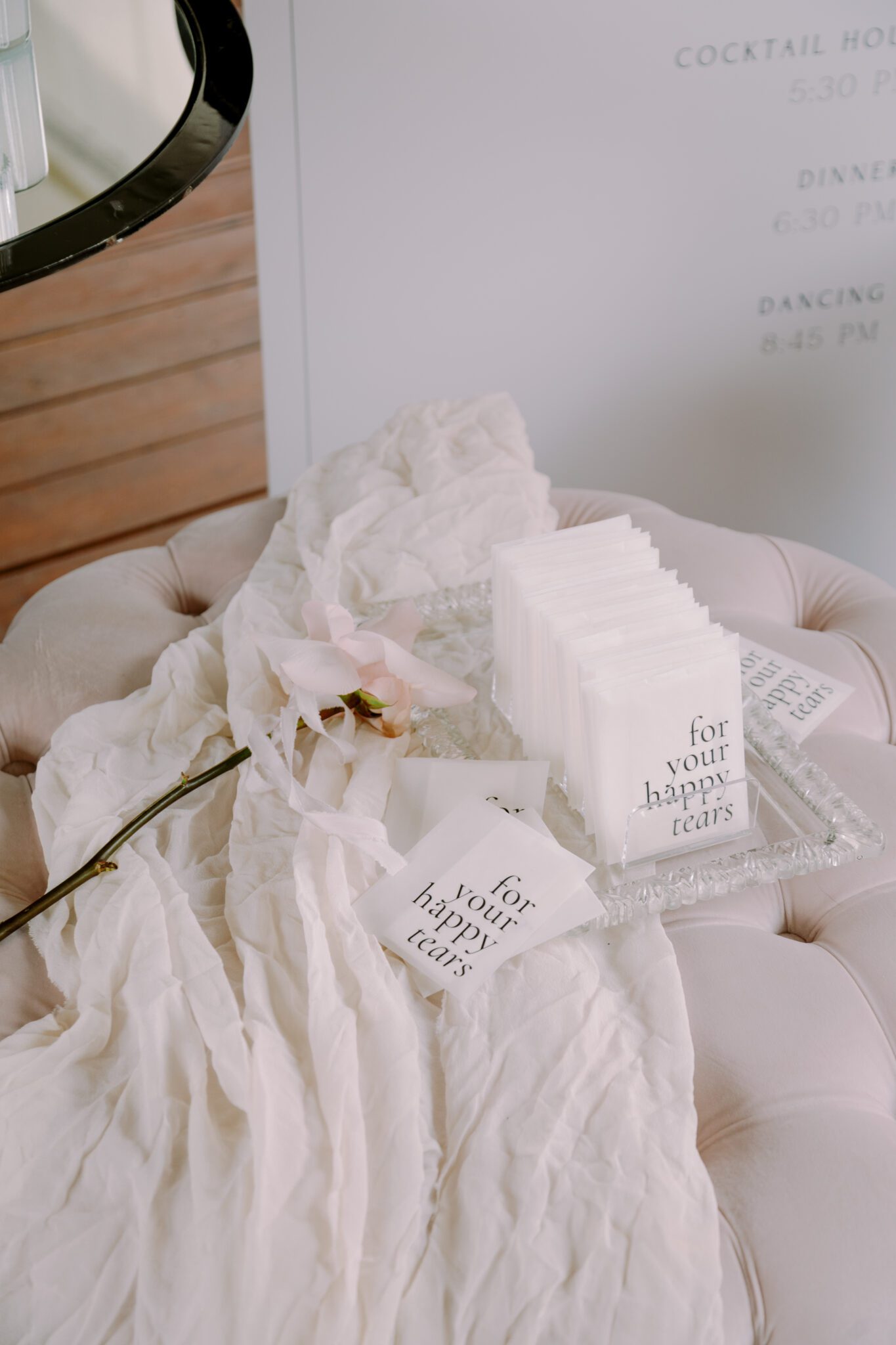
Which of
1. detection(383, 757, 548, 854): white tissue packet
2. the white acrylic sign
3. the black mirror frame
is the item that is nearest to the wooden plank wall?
the white acrylic sign

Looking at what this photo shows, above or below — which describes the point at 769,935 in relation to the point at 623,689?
below

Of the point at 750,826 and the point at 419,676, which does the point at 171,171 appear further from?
the point at 750,826

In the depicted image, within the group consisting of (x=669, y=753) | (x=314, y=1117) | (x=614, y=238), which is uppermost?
(x=614, y=238)

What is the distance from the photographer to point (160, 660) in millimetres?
848

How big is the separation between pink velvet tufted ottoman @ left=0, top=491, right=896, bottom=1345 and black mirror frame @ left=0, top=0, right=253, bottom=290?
1.35 ft

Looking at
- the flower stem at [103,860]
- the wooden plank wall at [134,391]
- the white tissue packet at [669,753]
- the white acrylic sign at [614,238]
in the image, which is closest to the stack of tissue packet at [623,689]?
the white tissue packet at [669,753]

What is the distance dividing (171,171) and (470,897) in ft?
1.33

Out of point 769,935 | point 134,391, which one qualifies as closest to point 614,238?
point 134,391

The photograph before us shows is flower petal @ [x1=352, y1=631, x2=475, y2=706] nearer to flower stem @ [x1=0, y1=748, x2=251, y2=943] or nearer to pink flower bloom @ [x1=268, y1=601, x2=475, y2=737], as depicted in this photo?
pink flower bloom @ [x1=268, y1=601, x2=475, y2=737]

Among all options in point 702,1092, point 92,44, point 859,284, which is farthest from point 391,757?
point 859,284

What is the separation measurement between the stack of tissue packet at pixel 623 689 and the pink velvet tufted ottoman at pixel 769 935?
7 centimetres

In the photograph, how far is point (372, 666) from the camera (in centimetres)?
74

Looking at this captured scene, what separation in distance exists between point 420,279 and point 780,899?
1.00 m

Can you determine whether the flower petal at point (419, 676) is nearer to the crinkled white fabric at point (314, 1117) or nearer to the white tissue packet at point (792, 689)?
the crinkled white fabric at point (314, 1117)
